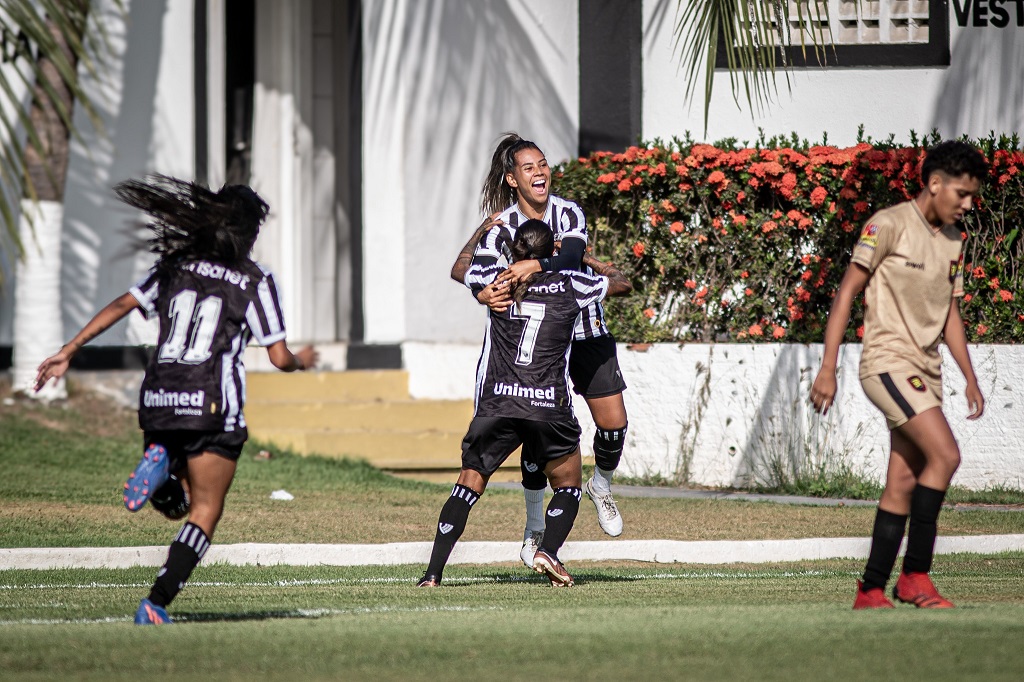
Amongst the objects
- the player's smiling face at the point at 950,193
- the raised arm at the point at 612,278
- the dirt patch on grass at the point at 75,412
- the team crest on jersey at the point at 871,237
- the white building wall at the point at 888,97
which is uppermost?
the white building wall at the point at 888,97

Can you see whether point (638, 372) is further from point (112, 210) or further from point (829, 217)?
point (112, 210)

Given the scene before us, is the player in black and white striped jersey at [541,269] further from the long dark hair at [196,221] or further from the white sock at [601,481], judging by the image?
the long dark hair at [196,221]

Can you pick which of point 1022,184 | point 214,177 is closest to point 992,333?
point 1022,184

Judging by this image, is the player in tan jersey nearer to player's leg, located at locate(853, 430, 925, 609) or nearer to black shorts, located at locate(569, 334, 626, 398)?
player's leg, located at locate(853, 430, 925, 609)

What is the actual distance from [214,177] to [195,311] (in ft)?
28.7

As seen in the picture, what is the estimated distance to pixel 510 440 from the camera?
7.49 meters

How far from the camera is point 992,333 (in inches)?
465

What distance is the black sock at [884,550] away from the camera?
6.40 meters

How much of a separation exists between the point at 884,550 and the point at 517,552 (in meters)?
3.05

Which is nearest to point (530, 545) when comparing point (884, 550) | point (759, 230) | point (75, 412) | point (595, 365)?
point (595, 365)

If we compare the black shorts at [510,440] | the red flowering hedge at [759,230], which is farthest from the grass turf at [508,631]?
the red flowering hedge at [759,230]

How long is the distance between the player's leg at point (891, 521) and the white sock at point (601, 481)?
2587mm

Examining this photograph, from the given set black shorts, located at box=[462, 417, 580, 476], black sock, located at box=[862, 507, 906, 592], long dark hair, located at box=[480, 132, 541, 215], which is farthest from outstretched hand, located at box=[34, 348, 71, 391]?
black sock, located at box=[862, 507, 906, 592]

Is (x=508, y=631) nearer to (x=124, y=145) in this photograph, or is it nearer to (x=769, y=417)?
(x=769, y=417)
